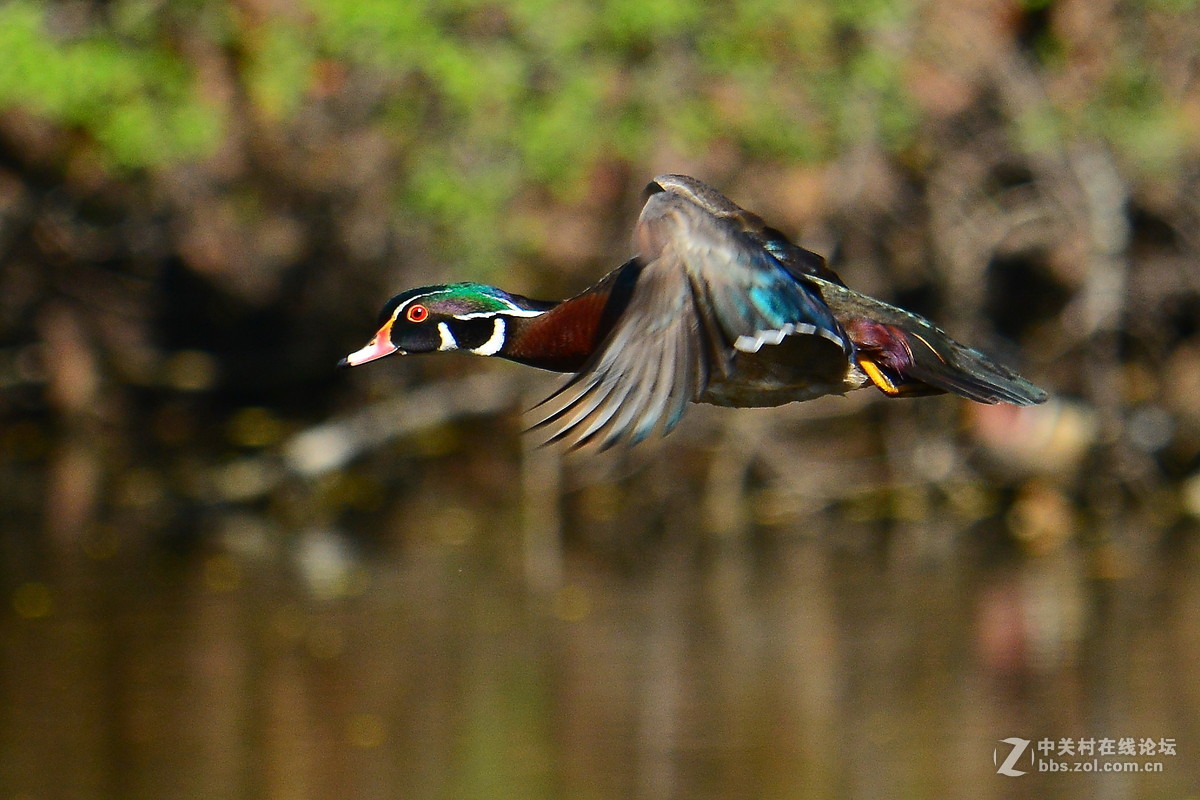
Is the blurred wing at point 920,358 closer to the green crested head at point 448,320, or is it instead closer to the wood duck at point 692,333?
the wood duck at point 692,333

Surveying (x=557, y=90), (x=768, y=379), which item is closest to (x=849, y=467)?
(x=557, y=90)

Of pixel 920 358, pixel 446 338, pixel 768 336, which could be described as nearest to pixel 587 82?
pixel 446 338

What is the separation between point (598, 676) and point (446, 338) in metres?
6.77

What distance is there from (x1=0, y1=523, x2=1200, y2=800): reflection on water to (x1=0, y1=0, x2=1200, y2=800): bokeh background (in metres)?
0.04

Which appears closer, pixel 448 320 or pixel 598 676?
pixel 448 320

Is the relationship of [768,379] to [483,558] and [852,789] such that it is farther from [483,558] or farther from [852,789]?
[483,558]

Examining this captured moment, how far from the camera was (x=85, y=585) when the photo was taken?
13.6 meters

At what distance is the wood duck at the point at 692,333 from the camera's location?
4223 mm

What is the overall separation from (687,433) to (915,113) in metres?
2.84

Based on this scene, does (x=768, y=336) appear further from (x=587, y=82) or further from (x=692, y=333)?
(x=587, y=82)

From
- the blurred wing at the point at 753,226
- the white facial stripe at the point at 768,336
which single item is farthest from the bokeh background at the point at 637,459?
the white facial stripe at the point at 768,336

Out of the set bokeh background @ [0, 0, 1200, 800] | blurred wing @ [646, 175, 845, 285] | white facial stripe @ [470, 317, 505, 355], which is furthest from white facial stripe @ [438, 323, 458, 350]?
bokeh background @ [0, 0, 1200, 800]

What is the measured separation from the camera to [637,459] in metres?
14.0

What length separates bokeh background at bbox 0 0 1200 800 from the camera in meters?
10.9
